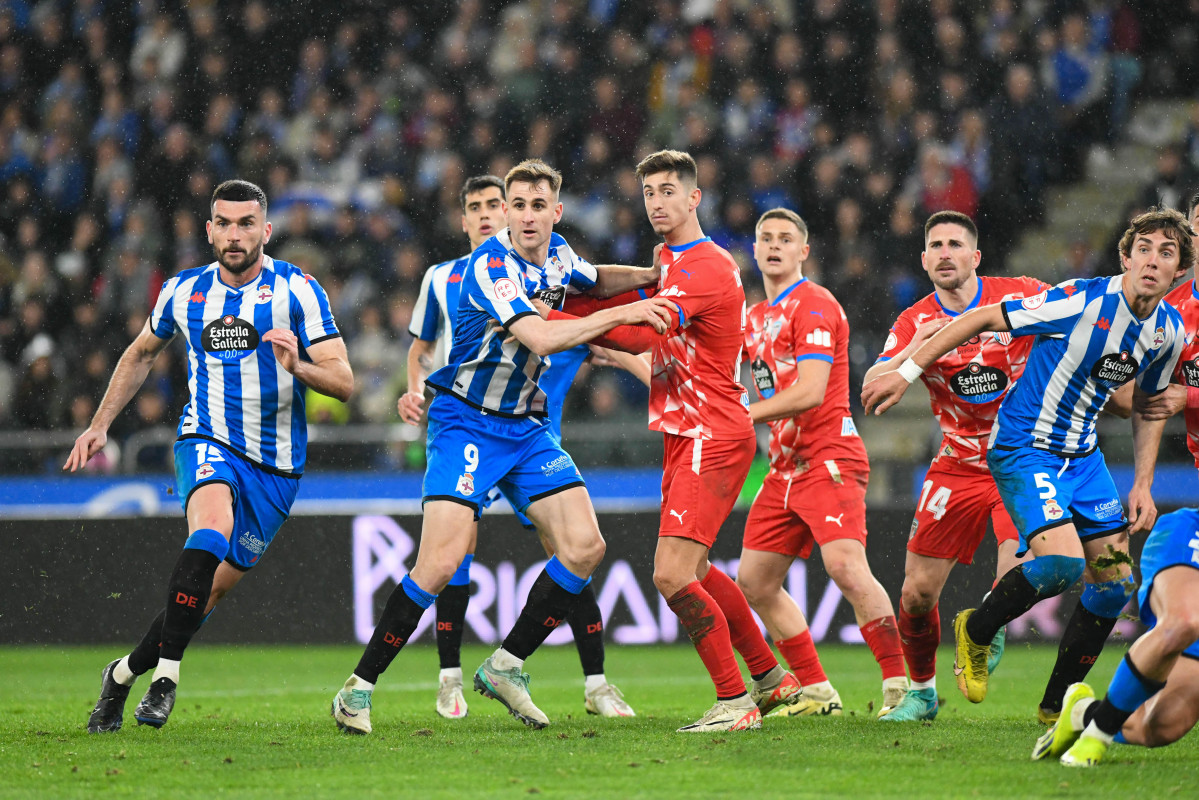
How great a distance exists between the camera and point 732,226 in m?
14.0

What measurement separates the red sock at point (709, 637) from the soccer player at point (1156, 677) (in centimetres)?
134

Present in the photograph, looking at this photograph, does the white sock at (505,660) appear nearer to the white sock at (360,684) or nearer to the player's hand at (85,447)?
the white sock at (360,684)

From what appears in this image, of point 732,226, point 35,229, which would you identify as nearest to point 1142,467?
point 732,226

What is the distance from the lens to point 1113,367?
18.3 feet

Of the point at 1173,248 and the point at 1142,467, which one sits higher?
the point at 1173,248

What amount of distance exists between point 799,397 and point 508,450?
1.34m

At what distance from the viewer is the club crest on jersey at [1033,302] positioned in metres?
5.48

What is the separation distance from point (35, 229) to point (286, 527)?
6.49 m

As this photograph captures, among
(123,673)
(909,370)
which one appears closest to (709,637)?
(909,370)

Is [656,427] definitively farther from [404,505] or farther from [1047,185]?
[1047,185]

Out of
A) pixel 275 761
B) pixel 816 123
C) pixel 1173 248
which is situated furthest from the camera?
pixel 816 123

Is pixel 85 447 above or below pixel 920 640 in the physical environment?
above

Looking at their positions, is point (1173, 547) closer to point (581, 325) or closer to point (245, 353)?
point (581, 325)

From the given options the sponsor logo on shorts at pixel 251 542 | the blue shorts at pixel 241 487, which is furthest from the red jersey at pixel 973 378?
the sponsor logo on shorts at pixel 251 542
